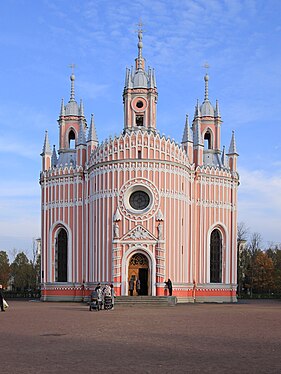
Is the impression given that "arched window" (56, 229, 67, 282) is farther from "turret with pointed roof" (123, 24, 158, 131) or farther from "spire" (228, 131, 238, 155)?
"spire" (228, 131, 238, 155)

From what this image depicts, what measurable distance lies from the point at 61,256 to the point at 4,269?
4840 cm

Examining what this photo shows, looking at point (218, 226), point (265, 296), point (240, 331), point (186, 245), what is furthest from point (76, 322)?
point (265, 296)

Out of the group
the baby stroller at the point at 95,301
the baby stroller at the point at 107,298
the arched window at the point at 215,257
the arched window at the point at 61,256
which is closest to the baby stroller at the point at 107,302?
the baby stroller at the point at 107,298

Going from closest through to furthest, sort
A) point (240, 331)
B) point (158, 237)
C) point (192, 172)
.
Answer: point (240, 331), point (158, 237), point (192, 172)

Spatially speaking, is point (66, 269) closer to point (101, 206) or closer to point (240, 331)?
point (101, 206)

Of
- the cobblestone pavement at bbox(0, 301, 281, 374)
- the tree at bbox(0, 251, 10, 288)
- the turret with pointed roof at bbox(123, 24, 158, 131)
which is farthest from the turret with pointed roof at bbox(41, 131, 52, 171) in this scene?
the tree at bbox(0, 251, 10, 288)

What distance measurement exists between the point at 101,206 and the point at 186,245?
8.53 m

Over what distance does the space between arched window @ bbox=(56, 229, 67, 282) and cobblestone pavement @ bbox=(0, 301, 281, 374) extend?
108ft

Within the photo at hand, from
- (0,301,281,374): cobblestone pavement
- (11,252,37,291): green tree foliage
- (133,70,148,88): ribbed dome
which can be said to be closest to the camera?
(0,301,281,374): cobblestone pavement

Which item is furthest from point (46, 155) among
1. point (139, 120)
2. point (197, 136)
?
point (197, 136)

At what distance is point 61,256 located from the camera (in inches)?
2462

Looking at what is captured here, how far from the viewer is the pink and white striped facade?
56.1m

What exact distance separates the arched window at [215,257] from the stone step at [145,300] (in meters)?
11.4

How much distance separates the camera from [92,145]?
61188mm
